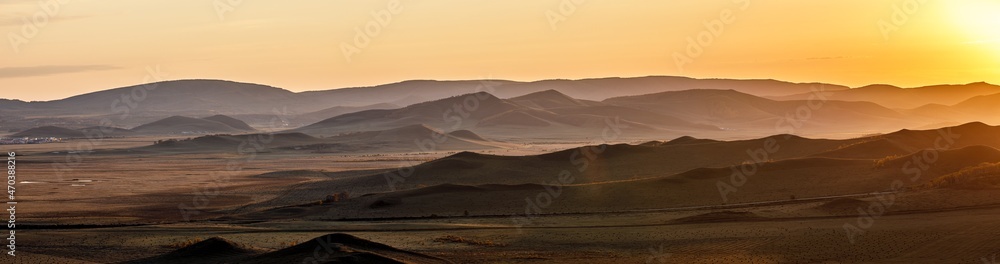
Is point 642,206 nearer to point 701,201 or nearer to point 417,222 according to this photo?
point 701,201

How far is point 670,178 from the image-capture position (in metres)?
54.6

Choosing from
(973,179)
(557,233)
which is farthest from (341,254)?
(973,179)

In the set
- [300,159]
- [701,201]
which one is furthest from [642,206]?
[300,159]

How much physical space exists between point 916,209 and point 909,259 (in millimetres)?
11015

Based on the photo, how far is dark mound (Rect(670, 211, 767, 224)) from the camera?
40.9m

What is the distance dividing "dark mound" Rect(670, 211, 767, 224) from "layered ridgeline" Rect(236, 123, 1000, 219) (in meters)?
3.00

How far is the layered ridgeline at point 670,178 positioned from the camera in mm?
48312

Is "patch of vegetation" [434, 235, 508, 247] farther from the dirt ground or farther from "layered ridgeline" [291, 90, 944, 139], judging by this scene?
"layered ridgeline" [291, 90, 944, 139]

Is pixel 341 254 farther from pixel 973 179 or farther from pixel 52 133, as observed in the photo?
pixel 52 133

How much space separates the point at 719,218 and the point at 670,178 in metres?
13.3

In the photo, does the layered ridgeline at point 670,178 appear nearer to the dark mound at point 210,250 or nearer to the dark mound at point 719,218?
the dark mound at point 719,218

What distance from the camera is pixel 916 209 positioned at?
1639 inches

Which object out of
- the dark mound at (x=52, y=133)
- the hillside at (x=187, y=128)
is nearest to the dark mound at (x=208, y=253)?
the dark mound at (x=52, y=133)

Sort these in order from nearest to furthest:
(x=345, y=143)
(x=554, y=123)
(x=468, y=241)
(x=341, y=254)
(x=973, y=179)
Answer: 1. (x=341, y=254)
2. (x=468, y=241)
3. (x=973, y=179)
4. (x=345, y=143)
5. (x=554, y=123)
